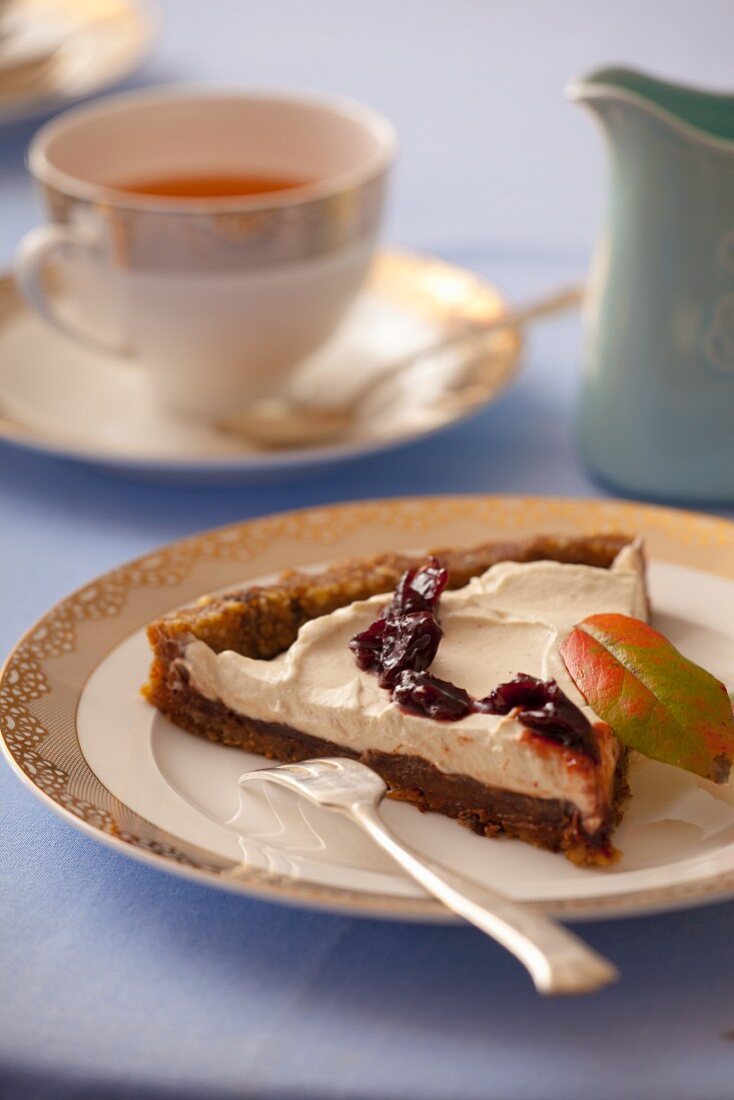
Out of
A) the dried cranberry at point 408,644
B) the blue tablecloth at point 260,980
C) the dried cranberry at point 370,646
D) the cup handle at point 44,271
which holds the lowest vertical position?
the blue tablecloth at point 260,980

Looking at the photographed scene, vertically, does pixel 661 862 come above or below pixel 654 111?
below

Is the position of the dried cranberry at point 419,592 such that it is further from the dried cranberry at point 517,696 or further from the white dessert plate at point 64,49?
the white dessert plate at point 64,49

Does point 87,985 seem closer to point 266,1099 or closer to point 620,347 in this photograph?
point 266,1099

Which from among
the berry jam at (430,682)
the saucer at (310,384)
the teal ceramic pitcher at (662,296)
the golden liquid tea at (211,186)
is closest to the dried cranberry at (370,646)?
the berry jam at (430,682)

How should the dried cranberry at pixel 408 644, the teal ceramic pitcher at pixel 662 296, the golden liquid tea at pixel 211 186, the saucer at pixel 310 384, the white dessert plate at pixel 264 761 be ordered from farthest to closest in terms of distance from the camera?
the golden liquid tea at pixel 211 186 < the saucer at pixel 310 384 < the teal ceramic pitcher at pixel 662 296 < the dried cranberry at pixel 408 644 < the white dessert plate at pixel 264 761

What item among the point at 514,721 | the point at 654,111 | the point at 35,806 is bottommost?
the point at 35,806

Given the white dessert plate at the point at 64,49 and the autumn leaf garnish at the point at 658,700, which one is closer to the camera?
the autumn leaf garnish at the point at 658,700

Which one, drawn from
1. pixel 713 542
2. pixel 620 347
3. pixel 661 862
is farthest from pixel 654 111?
pixel 661 862
